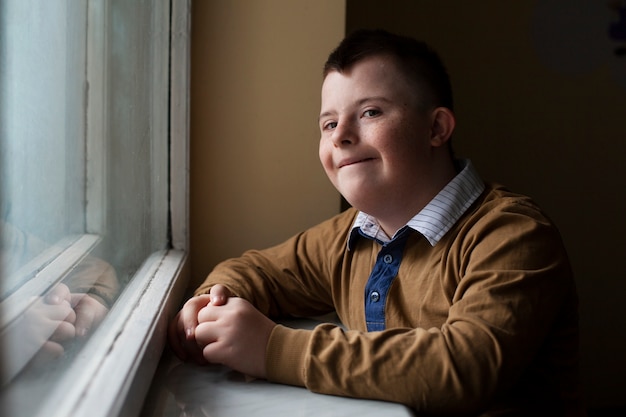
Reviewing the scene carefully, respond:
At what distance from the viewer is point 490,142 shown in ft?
7.34

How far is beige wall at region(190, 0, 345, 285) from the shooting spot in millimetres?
1232

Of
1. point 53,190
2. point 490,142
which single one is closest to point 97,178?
point 53,190

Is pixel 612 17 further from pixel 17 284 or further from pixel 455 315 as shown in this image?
pixel 17 284

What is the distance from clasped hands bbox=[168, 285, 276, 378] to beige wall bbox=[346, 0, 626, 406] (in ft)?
4.96

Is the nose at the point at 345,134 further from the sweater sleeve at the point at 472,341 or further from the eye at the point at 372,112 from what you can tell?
the sweater sleeve at the point at 472,341

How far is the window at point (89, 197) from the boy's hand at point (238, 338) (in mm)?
63

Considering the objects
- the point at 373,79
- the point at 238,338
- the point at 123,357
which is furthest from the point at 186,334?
the point at 373,79

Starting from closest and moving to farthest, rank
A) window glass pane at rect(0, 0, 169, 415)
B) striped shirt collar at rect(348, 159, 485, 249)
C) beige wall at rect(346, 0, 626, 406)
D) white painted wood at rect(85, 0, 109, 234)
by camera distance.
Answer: window glass pane at rect(0, 0, 169, 415) < white painted wood at rect(85, 0, 109, 234) < striped shirt collar at rect(348, 159, 485, 249) < beige wall at rect(346, 0, 626, 406)

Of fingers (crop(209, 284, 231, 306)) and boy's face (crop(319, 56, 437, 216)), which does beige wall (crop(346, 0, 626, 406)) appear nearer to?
boy's face (crop(319, 56, 437, 216))

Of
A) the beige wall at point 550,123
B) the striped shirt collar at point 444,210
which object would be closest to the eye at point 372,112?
the striped shirt collar at point 444,210

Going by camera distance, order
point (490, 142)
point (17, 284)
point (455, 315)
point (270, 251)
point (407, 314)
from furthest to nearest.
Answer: point (490, 142)
point (270, 251)
point (407, 314)
point (455, 315)
point (17, 284)

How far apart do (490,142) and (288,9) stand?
47.7 inches

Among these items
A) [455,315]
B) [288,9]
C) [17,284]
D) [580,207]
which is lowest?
[580,207]

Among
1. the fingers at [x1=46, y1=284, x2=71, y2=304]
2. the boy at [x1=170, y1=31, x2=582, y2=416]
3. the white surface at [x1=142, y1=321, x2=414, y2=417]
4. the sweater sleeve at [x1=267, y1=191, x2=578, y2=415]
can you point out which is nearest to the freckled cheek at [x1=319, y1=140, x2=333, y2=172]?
the boy at [x1=170, y1=31, x2=582, y2=416]
